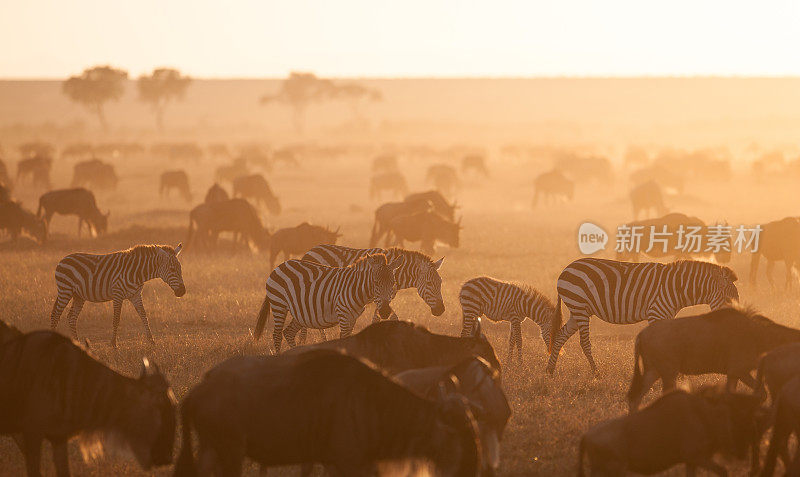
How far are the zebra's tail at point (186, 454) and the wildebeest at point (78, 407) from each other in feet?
1.39

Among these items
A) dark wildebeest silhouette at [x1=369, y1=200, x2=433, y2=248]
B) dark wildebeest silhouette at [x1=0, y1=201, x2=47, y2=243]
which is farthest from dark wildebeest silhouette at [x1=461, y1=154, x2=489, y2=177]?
dark wildebeest silhouette at [x1=0, y1=201, x2=47, y2=243]

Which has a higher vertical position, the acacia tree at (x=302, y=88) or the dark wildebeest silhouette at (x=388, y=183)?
the acacia tree at (x=302, y=88)

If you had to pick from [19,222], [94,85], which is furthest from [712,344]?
[94,85]

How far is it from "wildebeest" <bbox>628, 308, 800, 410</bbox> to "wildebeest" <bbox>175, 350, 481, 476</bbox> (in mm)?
3557

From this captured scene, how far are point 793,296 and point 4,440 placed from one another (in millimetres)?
15436

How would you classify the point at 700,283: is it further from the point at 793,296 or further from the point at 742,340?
the point at 793,296

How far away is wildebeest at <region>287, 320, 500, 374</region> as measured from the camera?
9172 mm

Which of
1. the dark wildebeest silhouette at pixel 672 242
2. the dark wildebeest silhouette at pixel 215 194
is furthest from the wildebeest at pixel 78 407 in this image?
the dark wildebeest silhouette at pixel 215 194

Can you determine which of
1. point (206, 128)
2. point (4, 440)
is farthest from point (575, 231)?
point (206, 128)

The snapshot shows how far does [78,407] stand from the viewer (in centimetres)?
753

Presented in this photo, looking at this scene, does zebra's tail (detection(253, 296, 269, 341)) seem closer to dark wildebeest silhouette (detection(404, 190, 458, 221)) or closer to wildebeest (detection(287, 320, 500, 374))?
wildebeest (detection(287, 320, 500, 374))

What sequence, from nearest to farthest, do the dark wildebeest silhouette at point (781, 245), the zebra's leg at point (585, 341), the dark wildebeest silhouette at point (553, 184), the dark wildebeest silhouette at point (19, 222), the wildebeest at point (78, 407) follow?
the wildebeest at point (78, 407)
the zebra's leg at point (585, 341)
the dark wildebeest silhouette at point (781, 245)
the dark wildebeest silhouette at point (19, 222)
the dark wildebeest silhouette at point (553, 184)

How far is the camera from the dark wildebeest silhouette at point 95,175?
40.5 meters

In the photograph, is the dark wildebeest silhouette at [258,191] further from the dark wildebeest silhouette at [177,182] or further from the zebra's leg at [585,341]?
the zebra's leg at [585,341]
